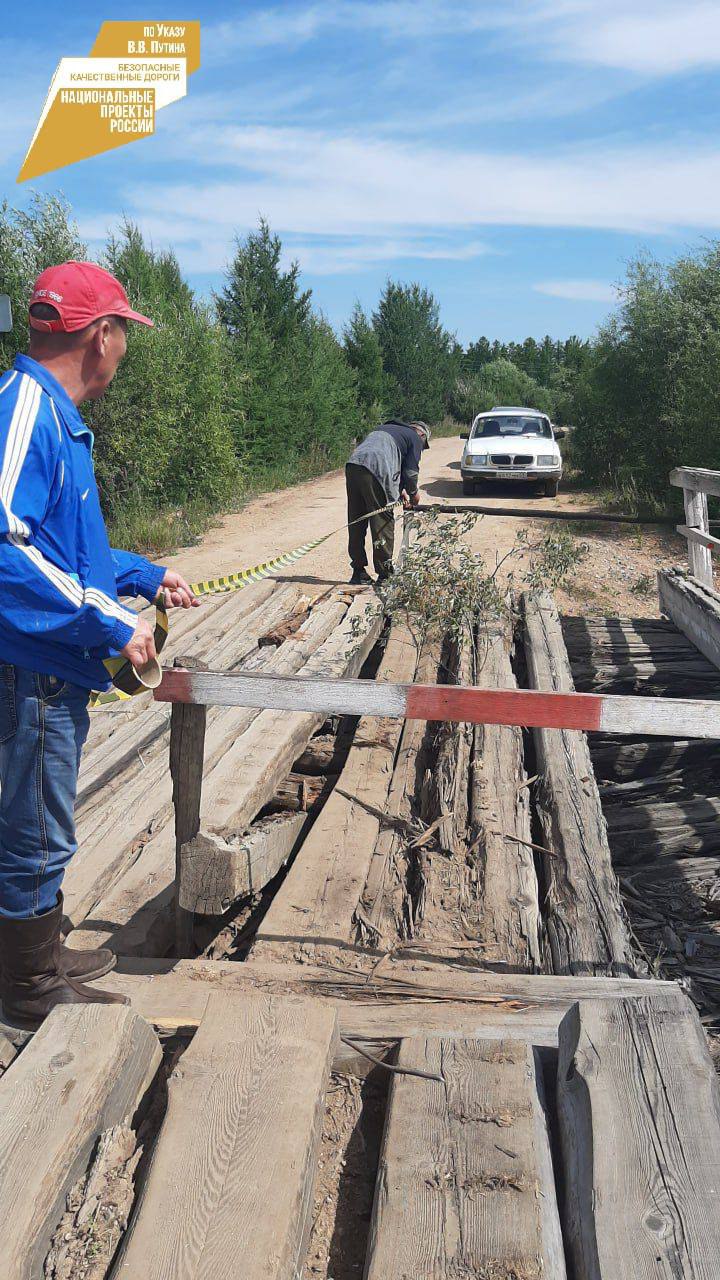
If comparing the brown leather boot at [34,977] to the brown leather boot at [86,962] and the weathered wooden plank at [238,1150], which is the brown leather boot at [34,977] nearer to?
the brown leather boot at [86,962]

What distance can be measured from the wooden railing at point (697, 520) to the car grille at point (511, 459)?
11.3 metres

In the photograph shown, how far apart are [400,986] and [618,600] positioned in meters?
9.71

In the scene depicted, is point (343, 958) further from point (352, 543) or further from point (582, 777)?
point (352, 543)

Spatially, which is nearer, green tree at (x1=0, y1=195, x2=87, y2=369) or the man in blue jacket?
the man in blue jacket

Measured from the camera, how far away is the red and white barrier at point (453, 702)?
2.53 meters

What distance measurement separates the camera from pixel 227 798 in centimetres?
365

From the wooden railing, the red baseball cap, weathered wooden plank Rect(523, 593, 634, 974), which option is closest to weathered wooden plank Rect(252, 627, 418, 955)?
weathered wooden plank Rect(523, 593, 634, 974)

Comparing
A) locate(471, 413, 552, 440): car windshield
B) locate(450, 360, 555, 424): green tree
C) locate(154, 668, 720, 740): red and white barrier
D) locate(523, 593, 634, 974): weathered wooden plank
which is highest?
locate(450, 360, 555, 424): green tree

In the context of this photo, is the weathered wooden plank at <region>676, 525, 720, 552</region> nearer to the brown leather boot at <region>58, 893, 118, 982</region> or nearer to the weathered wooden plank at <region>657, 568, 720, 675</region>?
the weathered wooden plank at <region>657, 568, 720, 675</region>

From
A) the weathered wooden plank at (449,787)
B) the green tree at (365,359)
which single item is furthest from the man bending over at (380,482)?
the green tree at (365,359)

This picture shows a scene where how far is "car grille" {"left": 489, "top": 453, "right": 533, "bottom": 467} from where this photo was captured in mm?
19484

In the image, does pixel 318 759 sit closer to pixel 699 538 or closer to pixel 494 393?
pixel 699 538

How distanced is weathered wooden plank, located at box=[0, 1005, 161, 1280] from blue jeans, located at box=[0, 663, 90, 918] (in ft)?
1.11

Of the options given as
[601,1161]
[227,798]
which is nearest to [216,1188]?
[601,1161]
